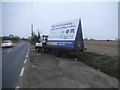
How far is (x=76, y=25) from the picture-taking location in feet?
70.1

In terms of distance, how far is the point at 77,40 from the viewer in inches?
835

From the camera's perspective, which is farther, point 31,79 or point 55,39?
point 55,39

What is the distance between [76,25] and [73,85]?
12.7 meters

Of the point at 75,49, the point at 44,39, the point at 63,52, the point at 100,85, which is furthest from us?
the point at 44,39

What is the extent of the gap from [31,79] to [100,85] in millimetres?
3260

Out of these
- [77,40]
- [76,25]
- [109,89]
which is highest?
[76,25]

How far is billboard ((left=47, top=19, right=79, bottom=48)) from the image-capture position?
21.5 m

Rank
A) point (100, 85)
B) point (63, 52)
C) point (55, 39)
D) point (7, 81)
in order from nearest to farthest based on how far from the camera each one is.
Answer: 1. point (100, 85)
2. point (7, 81)
3. point (63, 52)
4. point (55, 39)

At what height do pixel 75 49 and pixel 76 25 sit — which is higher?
pixel 76 25

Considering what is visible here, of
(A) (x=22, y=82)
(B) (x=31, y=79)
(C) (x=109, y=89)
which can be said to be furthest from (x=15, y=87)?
(C) (x=109, y=89)

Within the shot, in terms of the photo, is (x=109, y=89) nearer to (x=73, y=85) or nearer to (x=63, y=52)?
(x=73, y=85)

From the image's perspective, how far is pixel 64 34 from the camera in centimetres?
2355

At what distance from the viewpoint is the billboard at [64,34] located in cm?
2147

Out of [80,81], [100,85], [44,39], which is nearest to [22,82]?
[80,81]
